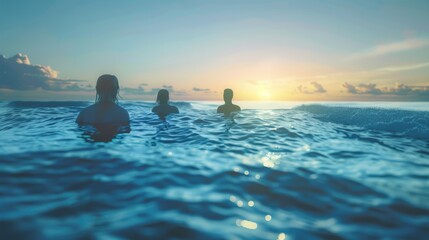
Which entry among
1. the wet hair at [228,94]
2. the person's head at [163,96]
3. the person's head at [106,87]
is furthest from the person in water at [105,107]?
the wet hair at [228,94]

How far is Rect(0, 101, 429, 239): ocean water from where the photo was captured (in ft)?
9.11

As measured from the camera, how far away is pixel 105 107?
A: 843cm

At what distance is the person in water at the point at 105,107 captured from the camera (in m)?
8.05

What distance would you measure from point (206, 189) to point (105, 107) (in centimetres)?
626

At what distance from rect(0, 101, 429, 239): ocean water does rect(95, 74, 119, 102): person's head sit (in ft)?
5.01

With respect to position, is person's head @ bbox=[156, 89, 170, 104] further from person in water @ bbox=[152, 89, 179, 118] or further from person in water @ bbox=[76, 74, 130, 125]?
person in water @ bbox=[76, 74, 130, 125]

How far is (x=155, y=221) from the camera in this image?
2873mm

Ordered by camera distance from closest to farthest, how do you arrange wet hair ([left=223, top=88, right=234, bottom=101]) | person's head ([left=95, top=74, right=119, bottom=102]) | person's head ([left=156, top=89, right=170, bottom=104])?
person's head ([left=95, top=74, right=119, bottom=102]), person's head ([left=156, top=89, right=170, bottom=104]), wet hair ([left=223, top=88, right=234, bottom=101])

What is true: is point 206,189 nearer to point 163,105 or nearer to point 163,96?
point 163,96

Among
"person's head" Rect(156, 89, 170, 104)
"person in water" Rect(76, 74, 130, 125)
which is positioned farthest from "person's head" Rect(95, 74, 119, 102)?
"person's head" Rect(156, 89, 170, 104)

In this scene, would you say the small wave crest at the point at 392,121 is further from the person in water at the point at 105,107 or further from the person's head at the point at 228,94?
the person in water at the point at 105,107

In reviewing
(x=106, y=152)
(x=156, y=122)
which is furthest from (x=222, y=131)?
(x=106, y=152)

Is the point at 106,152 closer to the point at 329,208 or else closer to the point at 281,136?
the point at 329,208

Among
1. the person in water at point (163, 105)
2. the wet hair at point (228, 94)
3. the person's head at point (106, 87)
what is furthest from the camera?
the wet hair at point (228, 94)
